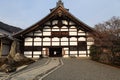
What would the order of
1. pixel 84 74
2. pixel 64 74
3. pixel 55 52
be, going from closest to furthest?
pixel 64 74, pixel 84 74, pixel 55 52

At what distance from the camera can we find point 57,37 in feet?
122

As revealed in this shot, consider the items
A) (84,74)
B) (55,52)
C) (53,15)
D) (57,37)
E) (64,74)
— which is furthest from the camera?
(55,52)

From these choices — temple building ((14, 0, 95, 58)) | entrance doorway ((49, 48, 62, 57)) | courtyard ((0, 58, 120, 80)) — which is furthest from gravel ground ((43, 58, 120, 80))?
entrance doorway ((49, 48, 62, 57))

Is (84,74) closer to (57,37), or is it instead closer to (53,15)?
(57,37)

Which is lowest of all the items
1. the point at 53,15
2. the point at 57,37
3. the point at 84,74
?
the point at 84,74

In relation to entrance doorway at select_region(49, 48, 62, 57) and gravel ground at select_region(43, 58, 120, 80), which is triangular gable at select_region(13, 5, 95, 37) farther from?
gravel ground at select_region(43, 58, 120, 80)

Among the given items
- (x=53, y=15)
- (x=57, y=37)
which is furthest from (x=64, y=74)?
(x=53, y=15)

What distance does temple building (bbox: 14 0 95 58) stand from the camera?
1458 inches

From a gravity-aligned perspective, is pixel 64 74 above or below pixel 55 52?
below

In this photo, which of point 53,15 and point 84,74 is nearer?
point 84,74

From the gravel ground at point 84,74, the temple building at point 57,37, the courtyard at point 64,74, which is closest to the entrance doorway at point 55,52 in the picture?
the temple building at point 57,37

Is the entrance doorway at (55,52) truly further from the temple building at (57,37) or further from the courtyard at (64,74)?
the courtyard at (64,74)

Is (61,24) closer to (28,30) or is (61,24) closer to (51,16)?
(51,16)

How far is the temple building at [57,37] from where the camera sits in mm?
37031
